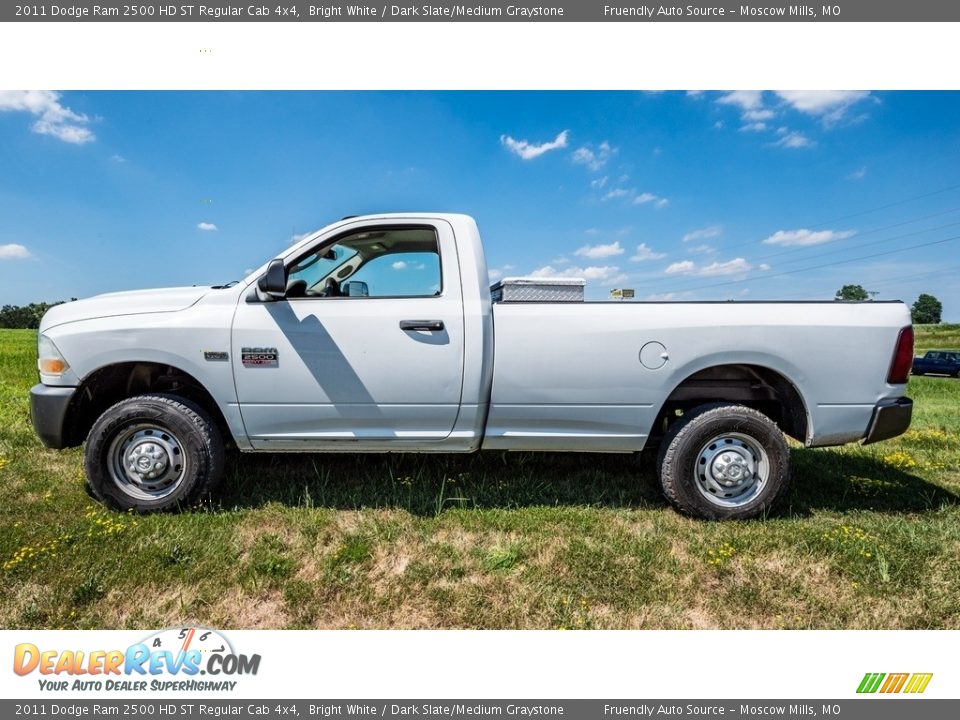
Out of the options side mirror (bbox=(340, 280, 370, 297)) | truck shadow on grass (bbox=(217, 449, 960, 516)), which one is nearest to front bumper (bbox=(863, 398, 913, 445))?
truck shadow on grass (bbox=(217, 449, 960, 516))

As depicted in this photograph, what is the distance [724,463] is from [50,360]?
463cm

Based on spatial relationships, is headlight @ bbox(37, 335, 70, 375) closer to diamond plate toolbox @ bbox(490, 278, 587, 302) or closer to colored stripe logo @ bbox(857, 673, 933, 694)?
diamond plate toolbox @ bbox(490, 278, 587, 302)

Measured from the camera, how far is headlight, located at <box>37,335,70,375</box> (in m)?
3.45

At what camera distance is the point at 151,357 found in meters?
3.41

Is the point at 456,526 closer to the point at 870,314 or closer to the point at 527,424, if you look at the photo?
the point at 527,424

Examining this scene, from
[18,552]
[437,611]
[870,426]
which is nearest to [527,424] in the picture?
[437,611]

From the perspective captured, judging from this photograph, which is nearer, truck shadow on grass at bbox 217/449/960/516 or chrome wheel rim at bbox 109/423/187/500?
chrome wheel rim at bbox 109/423/187/500

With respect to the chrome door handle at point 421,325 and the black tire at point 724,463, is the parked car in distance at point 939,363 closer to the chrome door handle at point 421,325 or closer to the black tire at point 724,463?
the black tire at point 724,463

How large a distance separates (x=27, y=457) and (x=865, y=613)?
244 inches

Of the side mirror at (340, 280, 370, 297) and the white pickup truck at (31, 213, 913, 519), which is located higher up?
the side mirror at (340, 280, 370, 297)

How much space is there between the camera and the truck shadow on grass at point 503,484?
3688 mm

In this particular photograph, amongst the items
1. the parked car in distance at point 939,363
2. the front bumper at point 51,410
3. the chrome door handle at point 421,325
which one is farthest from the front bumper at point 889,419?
the parked car in distance at point 939,363

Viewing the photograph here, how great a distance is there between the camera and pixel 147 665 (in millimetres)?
2371

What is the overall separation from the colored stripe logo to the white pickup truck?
114 cm
